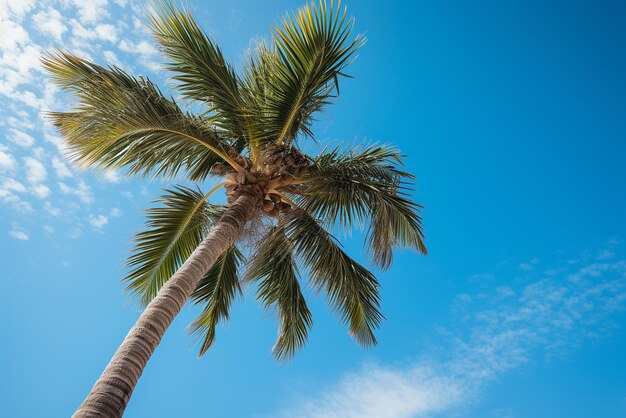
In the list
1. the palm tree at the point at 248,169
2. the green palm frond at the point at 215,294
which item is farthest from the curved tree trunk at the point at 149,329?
the green palm frond at the point at 215,294

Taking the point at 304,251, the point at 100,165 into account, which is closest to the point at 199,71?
the point at 100,165

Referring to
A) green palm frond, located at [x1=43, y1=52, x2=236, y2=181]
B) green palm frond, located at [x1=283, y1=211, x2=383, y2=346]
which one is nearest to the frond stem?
green palm frond, located at [x1=43, y1=52, x2=236, y2=181]

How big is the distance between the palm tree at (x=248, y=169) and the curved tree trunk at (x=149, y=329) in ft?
0.10

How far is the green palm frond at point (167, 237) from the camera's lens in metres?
8.64

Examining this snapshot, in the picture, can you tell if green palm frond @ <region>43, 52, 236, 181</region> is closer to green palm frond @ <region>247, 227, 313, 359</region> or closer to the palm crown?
the palm crown

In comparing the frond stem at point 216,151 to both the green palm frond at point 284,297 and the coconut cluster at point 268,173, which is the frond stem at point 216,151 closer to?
the coconut cluster at point 268,173

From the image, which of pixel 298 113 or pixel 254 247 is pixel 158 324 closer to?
pixel 254 247

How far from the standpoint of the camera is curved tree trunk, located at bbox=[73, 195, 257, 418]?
14.5 ft

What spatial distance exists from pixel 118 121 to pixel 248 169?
202 cm

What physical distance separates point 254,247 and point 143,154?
2.18 m

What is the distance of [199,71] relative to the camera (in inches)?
301

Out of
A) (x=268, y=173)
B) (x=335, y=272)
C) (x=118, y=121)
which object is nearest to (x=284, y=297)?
(x=335, y=272)

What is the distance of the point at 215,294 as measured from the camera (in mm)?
9688

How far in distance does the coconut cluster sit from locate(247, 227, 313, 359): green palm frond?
951mm
